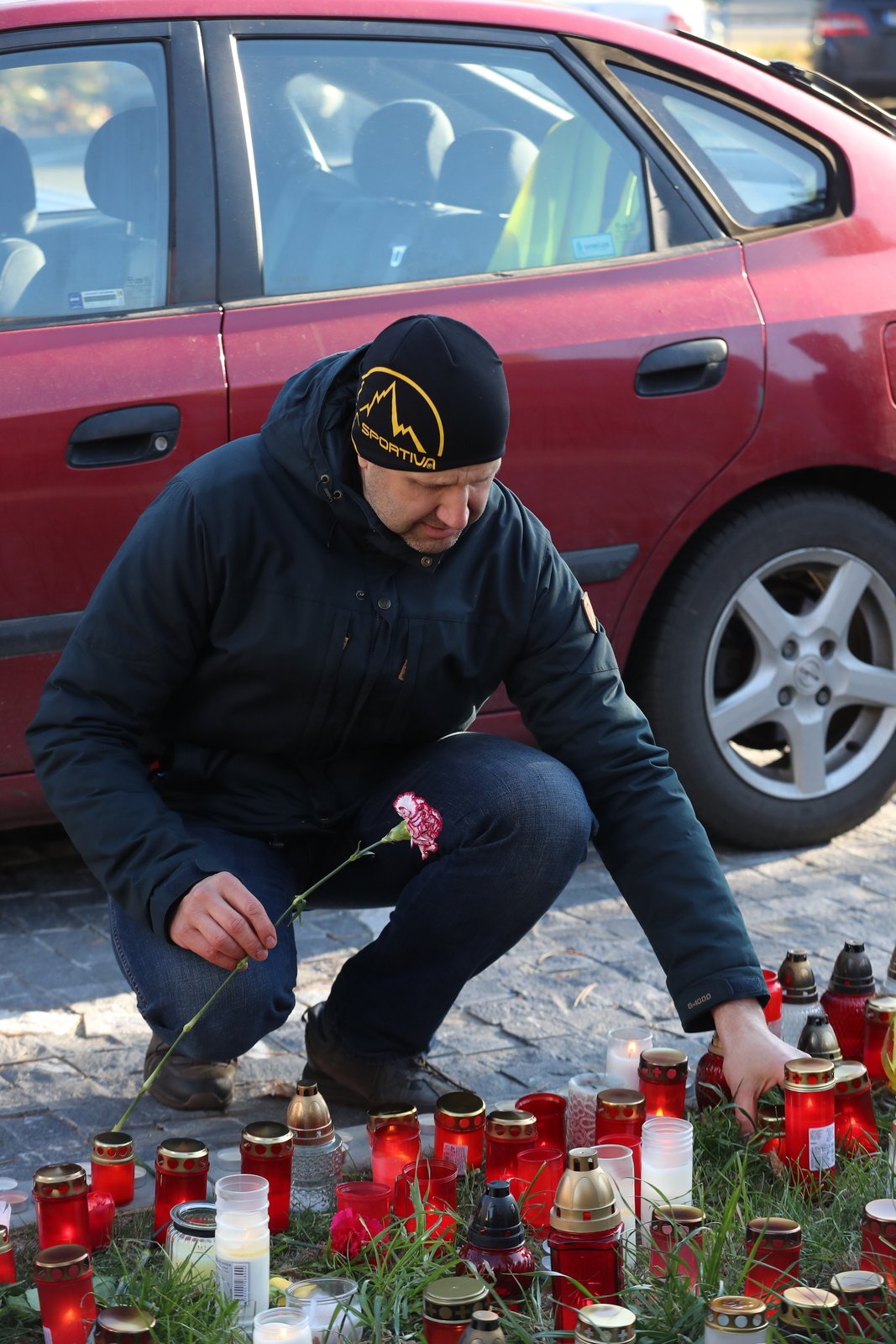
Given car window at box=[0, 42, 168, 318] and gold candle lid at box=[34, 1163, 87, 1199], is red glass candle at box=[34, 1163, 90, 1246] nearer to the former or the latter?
gold candle lid at box=[34, 1163, 87, 1199]

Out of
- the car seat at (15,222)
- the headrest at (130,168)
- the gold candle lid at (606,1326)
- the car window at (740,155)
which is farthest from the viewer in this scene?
the car window at (740,155)

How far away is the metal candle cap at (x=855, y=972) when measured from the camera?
3.21m

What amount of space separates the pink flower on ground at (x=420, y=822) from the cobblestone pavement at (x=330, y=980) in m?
0.51

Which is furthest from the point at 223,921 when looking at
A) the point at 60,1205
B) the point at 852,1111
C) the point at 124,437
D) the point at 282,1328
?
the point at 124,437

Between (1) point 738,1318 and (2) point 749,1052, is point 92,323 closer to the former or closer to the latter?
(2) point 749,1052

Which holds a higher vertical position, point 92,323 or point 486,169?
point 486,169

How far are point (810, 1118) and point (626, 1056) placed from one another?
403mm

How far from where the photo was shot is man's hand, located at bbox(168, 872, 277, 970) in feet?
8.66

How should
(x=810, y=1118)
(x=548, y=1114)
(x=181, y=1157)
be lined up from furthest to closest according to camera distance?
(x=548, y=1114), (x=810, y=1118), (x=181, y=1157)

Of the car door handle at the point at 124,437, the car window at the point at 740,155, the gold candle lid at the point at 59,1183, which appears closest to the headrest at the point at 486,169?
the car window at the point at 740,155

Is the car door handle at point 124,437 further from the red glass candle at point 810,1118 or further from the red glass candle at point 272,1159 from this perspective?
the red glass candle at point 810,1118

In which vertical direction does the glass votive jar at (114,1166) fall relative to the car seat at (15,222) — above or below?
below

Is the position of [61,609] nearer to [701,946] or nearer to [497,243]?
[497,243]

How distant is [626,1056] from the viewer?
9.83 feet
